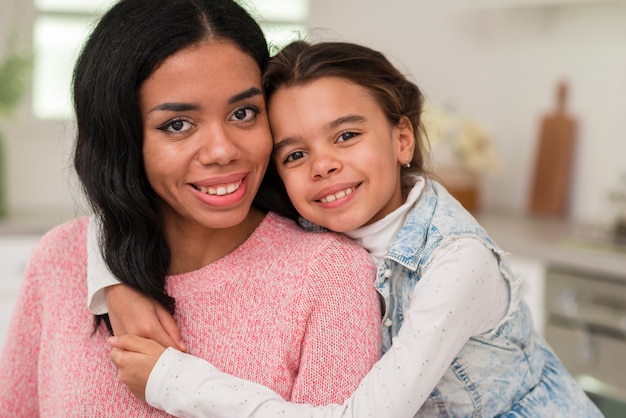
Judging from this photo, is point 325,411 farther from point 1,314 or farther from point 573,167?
point 573,167

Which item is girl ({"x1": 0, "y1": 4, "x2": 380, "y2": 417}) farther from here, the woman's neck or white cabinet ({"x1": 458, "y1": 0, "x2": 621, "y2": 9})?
white cabinet ({"x1": 458, "y1": 0, "x2": 621, "y2": 9})

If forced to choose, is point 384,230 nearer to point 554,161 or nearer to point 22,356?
point 22,356

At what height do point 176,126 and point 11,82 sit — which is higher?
point 176,126

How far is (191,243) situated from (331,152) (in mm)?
287

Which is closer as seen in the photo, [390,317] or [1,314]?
[390,317]

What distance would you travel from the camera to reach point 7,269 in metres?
2.77

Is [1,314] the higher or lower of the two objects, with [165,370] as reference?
lower

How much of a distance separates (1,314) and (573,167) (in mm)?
2240

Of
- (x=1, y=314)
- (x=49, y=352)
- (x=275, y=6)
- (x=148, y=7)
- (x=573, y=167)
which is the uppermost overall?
(x=148, y=7)

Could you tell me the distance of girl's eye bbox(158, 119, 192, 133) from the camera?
1.23m

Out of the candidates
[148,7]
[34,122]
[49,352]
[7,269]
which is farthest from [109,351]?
[34,122]

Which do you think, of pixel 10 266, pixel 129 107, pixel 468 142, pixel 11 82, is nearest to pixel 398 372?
pixel 129 107

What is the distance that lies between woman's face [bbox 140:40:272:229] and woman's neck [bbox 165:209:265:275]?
0.28ft

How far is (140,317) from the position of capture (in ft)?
4.12
